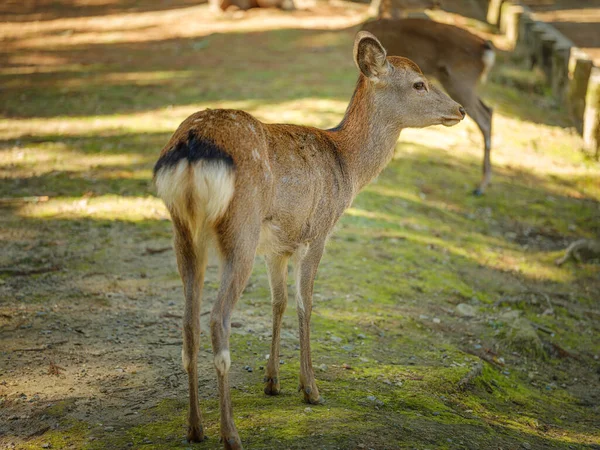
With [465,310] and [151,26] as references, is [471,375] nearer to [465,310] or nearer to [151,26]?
[465,310]

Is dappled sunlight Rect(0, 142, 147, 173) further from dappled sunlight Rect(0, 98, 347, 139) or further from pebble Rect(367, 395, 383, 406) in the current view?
pebble Rect(367, 395, 383, 406)

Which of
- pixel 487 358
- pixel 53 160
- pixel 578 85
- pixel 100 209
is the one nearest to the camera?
Result: pixel 487 358

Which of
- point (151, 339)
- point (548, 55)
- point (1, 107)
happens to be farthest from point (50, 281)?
point (548, 55)

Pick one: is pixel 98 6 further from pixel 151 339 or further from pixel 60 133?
pixel 151 339

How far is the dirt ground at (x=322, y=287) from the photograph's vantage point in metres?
4.56

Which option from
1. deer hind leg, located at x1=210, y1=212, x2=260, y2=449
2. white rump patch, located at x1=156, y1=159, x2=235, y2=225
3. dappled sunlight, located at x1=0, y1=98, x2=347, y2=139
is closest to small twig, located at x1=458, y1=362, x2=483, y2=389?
deer hind leg, located at x1=210, y1=212, x2=260, y2=449

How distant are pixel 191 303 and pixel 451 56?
725 centimetres

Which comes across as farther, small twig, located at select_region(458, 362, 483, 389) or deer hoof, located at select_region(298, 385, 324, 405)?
small twig, located at select_region(458, 362, 483, 389)

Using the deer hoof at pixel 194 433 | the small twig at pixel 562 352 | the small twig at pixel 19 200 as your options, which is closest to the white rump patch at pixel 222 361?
the deer hoof at pixel 194 433

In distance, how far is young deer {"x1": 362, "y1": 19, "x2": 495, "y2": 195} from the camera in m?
10.2

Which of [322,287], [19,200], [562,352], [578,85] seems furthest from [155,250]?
[578,85]

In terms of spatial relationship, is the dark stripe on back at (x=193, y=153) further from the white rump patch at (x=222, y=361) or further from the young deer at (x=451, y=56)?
the young deer at (x=451, y=56)

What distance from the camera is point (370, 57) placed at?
527 centimetres

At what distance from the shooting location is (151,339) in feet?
18.1
